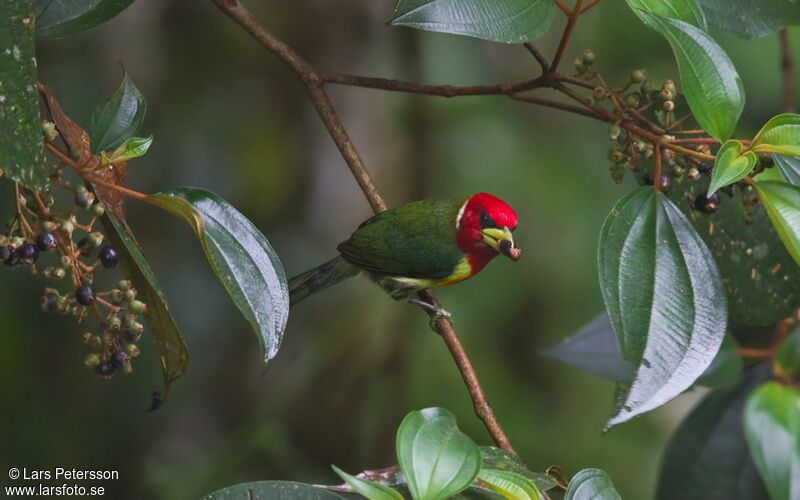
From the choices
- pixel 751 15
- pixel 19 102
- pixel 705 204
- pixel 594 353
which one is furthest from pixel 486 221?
pixel 19 102

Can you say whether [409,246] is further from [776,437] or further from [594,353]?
[776,437]

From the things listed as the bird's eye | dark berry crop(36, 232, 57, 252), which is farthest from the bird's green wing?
dark berry crop(36, 232, 57, 252)

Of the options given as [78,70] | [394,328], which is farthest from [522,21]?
[78,70]

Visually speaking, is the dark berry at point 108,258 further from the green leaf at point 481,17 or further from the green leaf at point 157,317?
the green leaf at point 481,17

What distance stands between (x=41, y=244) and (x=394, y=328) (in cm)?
211

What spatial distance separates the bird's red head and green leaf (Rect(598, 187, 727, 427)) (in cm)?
70

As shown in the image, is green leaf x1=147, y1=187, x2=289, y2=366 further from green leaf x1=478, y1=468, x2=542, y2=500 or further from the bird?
the bird

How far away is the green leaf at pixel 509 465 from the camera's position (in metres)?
1.29

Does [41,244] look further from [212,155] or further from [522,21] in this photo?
[212,155]

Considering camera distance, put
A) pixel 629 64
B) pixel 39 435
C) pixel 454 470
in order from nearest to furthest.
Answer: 1. pixel 454 470
2. pixel 39 435
3. pixel 629 64

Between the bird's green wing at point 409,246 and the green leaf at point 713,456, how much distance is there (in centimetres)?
74

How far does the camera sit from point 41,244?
1306 mm

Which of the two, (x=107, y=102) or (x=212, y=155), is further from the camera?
(x=212, y=155)

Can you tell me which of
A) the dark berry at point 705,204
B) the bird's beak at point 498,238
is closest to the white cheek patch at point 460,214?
the bird's beak at point 498,238
